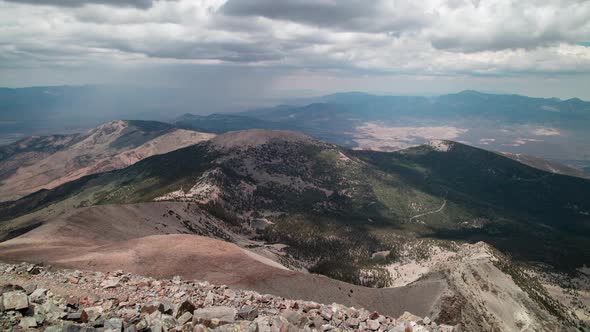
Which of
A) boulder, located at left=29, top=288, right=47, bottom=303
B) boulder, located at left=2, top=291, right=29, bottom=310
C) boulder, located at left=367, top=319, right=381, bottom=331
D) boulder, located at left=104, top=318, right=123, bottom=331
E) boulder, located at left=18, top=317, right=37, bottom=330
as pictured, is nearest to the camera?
boulder, located at left=18, top=317, right=37, bottom=330

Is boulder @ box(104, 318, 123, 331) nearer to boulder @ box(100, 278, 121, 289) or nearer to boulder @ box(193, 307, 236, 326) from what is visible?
boulder @ box(193, 307, 236, 326)

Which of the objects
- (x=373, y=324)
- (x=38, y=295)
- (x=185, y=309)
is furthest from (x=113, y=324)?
(x=373, y=324)

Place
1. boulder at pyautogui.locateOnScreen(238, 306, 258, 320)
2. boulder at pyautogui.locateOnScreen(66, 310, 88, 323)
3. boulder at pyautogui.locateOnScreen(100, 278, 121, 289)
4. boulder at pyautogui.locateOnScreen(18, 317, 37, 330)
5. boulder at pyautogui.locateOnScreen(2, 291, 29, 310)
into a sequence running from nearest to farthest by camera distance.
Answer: boulder at pyautogui.locateOnScreen(18, 317, 37, 330)
boulder at pyautogui.locateOnScreen(2, 291, 29, 310)
boulder at pyautogui.locateOnScreen(66, 310, 88, 323)
boulder at pyautogui.locateOnScreen(238, 306, 258, 320)
boulder at pyautogui.locateOnScreen(100, 278, 121, 289)

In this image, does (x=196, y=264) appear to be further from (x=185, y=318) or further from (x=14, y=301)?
(x=14, y=301)

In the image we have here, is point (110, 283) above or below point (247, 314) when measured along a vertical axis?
below

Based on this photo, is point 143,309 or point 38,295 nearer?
point 143,309

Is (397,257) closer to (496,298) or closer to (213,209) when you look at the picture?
(496,298)

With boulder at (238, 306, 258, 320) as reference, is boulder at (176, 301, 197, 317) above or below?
above

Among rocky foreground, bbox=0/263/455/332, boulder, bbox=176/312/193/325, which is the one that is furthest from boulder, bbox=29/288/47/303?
boulder, bbox=176/312/193/325
